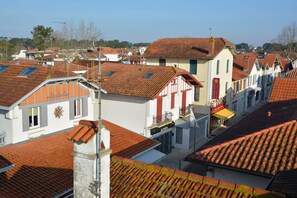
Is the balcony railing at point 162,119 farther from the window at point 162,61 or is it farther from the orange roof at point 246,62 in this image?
the orange roof at point 246,62

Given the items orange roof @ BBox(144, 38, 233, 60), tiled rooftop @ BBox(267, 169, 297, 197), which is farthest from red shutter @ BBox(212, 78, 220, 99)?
tiled rooftop @ BBox(267, 169, 297, 197)

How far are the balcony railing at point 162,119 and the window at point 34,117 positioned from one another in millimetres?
8444

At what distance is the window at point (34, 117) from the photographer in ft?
53.0

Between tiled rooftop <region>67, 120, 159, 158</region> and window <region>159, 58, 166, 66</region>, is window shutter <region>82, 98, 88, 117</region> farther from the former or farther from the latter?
window <region>159, 58, 166, 66</region>

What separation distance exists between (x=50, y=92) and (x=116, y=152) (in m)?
5.10

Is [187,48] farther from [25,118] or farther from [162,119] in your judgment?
[25,118]

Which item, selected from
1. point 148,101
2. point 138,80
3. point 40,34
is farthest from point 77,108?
point 40,34

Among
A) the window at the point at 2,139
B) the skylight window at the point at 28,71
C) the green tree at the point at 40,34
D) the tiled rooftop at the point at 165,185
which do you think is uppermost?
the green tree at the point at 40,34

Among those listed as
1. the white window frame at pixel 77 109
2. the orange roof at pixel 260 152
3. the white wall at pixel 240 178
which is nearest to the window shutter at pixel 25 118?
the white window frame at pixel 77 109

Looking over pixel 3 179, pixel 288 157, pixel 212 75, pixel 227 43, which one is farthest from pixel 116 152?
pixel 227 43

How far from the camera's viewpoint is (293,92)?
1867 cm

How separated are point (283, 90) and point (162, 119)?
27.6ft

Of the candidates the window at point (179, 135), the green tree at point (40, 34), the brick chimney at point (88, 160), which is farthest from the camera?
the green tree at point (40, 34)

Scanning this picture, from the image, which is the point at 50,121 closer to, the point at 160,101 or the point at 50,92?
the point at 50,92
